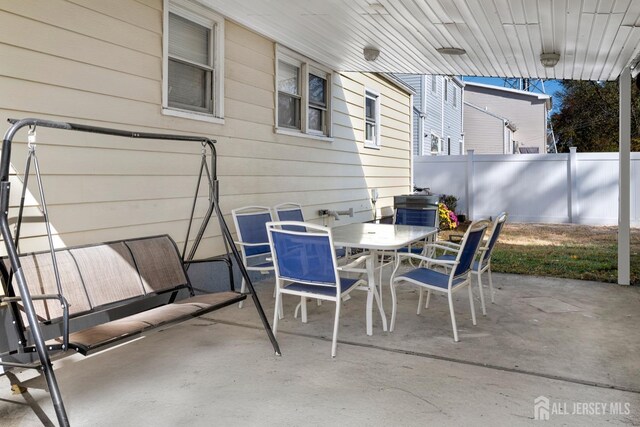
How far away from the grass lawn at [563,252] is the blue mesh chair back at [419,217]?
125 centimetres

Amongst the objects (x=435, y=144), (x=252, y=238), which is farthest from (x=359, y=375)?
(x=435, y=144)

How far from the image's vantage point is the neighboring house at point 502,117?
2052 centimetres

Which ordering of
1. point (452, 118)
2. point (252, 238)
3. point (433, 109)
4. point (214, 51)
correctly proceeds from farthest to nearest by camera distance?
point (452, 118)
point (433, 109)
point (252, 238)
point (214, 51)

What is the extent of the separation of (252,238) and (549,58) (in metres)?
3.85

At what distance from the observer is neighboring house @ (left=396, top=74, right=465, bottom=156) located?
14484 millimetres

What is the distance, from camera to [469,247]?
370 centimetres

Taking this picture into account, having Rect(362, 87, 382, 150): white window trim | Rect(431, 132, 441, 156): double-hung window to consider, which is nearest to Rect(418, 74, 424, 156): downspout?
Rect(431, 132, 441, 156): double-hung window

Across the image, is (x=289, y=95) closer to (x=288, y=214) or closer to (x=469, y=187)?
(x=288, y=214)

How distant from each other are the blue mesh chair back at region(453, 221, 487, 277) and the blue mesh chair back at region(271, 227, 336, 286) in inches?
41.1

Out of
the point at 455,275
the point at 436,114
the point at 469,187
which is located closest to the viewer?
the point at 455,275

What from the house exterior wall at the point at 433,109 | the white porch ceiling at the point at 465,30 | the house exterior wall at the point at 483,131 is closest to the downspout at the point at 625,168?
the white porch ceiling at the point at 465,30

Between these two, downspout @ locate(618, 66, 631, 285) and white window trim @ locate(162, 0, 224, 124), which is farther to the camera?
downspout @ locate(618, 66, 631, 285)

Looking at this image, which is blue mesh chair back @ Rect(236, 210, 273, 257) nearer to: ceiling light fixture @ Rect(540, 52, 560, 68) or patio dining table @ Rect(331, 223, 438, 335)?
patio dining table @ Rect(331, 223, 438, 335)

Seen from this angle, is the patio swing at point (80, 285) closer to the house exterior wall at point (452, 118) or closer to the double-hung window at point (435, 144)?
the double-hung window at point (435, 144)
